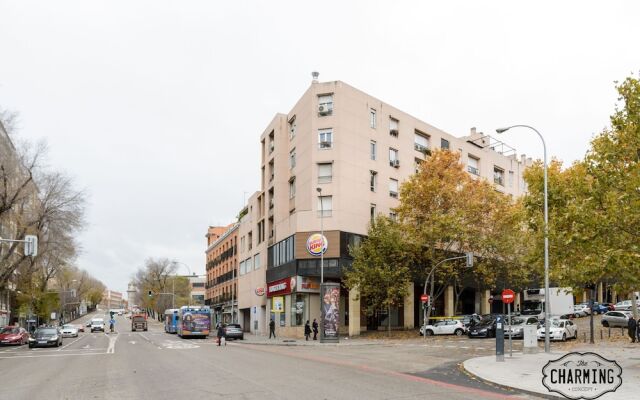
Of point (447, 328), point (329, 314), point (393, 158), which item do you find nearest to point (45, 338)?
point (329, 314)

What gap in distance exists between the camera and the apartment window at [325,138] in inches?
1886

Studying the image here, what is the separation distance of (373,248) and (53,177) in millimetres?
24332

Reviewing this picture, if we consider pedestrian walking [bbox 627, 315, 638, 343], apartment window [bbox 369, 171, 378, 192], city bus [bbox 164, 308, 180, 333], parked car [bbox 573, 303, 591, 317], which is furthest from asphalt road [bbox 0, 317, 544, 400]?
parked car [bbox 573, 303, 591, 317]

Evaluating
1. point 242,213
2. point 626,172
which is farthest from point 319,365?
point 242,213

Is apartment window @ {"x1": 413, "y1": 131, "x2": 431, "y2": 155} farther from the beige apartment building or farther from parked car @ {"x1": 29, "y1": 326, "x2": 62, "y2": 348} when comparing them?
parked car @ {"x1": 29, "y1": 326, "x2": 62, "y2": 348}

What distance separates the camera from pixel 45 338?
3688cm

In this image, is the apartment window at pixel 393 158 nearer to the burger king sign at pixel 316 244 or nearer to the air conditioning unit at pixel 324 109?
the air conditioning unit at pixel 324 109

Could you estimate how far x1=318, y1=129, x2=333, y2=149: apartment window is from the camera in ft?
157

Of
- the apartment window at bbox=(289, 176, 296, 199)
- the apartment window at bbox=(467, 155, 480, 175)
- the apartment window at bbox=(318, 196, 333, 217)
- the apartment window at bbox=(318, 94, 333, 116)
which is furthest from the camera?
the apartment window at bbox=(467, 155, 480, 175)

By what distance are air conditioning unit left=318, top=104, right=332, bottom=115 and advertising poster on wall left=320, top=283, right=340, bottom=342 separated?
50.0 ft

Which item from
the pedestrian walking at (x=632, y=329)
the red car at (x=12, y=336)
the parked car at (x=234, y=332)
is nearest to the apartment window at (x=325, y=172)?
the parked car at (x=234, y=332)

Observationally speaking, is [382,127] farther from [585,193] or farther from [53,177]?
[585,193]

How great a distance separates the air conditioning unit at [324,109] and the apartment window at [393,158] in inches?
287

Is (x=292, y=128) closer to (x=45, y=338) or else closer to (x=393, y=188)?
(x=393, y=188)
